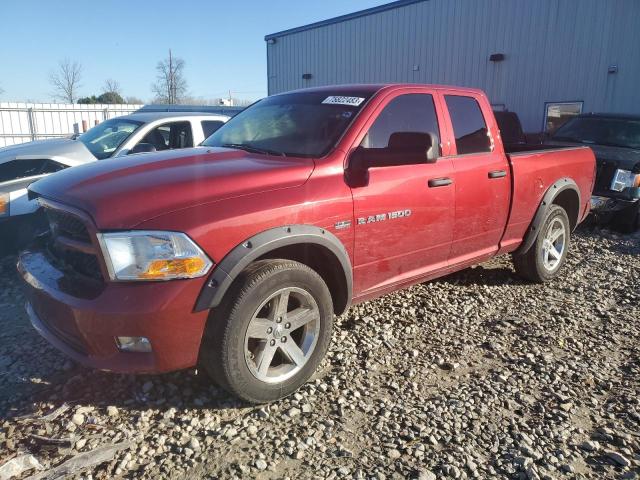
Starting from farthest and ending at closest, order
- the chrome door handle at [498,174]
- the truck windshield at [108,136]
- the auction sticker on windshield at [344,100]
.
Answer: the truck windshield at [108,136], the chrome door handle at [498,174], the auction sticker on windshield at [344,100]

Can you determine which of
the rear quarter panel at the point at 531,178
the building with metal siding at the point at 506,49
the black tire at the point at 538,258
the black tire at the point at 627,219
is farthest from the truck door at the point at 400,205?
the building with metal siding at the point at 506,49

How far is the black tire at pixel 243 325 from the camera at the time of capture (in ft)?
8.71

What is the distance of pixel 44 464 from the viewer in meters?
2.43

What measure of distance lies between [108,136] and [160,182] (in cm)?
417

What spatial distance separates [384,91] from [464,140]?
0.93 m

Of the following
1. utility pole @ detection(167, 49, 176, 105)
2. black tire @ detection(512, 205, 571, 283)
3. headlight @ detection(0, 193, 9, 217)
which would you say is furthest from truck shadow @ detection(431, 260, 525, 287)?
utility pole @ detection(167, 49, 176, 105)

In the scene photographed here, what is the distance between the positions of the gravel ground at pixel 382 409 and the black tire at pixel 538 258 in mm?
844

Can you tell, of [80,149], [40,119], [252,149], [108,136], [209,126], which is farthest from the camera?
[40,119]

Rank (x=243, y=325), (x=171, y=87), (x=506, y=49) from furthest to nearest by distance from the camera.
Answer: (x=171, y=87), (x=506, y=49), (x=243, y=325)

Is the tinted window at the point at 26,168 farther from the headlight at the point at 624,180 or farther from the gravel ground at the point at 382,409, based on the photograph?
the headlight at the point at 624,180

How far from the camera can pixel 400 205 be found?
3504 mm

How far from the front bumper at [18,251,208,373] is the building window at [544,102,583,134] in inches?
544

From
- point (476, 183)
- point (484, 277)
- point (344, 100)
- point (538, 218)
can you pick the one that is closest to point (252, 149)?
point (344, 100)

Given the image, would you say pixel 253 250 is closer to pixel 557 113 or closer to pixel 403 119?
pixel 403 119
